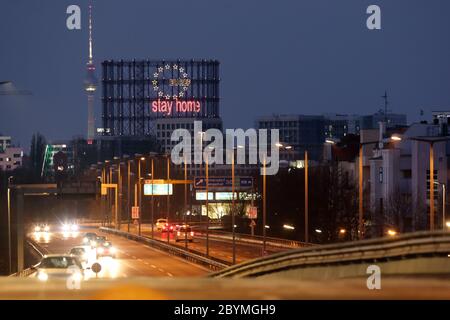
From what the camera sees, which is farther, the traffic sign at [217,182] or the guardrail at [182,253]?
the traffic sign at [217,182]

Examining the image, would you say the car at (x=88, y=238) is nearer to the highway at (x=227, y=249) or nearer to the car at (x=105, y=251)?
the highway at (x=227, y=249)

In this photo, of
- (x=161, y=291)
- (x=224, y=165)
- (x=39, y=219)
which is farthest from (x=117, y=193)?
(x=161, y=291)

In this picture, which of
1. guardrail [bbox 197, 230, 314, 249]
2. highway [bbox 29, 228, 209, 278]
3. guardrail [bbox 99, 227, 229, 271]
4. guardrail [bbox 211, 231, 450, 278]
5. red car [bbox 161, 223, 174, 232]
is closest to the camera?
guardrail [bbox 211, 231, 450, 278]

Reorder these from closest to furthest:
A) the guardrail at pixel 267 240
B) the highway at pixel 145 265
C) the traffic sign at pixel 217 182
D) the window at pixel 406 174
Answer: the highway at pixel 145 265
the guardrail at pixel 267 240
the traffic sign at pixel 217 182
the window at pixel 406 174

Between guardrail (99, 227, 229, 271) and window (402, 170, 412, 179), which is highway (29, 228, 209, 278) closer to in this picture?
guardrail (99, 227, 229, 271)

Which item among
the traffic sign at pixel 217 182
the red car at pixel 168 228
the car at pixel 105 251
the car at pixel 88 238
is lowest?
the red car at pixel 168 228

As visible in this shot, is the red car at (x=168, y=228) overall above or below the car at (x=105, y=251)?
below

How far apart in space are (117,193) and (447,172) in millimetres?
47728

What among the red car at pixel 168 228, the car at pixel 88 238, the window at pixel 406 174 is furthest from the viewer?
the window at pixel 406 174

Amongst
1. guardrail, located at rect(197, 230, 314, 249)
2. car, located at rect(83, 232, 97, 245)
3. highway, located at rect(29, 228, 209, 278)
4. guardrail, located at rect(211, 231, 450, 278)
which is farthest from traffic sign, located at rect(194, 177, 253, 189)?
guardrail, located at rect(211, 231, 450, 278)

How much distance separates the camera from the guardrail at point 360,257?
1975 cm

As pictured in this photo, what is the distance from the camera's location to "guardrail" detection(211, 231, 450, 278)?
64.8ft

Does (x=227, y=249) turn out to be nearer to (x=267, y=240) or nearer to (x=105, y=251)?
(x=267, y=240)

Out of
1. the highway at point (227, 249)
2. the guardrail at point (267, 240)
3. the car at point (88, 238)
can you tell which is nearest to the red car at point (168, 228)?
the highway at point (227, 249)
